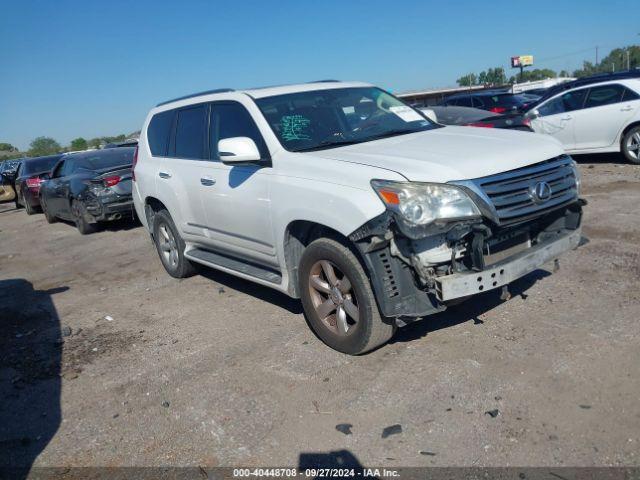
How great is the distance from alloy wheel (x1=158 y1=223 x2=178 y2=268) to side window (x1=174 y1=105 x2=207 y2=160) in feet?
3.43

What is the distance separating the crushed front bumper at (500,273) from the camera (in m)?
3.64

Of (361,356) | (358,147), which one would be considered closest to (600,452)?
(361,356)

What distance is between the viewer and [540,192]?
13.1ft

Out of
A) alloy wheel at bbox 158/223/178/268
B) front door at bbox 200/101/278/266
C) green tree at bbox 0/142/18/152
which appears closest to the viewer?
front door at bbox 200/101/278/266

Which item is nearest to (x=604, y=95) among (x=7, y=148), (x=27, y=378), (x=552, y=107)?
(x=552, y=107)

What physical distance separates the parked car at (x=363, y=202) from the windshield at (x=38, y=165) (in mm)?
12658

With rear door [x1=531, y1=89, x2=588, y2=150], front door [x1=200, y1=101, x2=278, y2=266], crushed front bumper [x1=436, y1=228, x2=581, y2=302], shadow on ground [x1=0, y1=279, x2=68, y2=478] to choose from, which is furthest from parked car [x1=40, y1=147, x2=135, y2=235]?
crushed front bumper [x1=436, y1=228, x2=581, y2=302]

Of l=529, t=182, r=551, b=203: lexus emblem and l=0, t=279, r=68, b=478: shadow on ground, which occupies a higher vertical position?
l=529, t=182, r=551, b=203: lexus emblem

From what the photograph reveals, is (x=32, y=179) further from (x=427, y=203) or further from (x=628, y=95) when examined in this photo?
(x=427, y=203)

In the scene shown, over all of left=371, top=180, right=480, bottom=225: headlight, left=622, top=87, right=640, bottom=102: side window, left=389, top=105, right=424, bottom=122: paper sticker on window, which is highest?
left=389, top=105, right=424, bottom=122: paper sticker on window

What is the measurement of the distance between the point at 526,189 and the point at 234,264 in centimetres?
274

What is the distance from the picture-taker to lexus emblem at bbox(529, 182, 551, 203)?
398cm

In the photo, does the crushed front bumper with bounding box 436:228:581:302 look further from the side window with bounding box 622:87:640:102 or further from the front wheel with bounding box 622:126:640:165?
the side window with bounding box 622:87:640:102

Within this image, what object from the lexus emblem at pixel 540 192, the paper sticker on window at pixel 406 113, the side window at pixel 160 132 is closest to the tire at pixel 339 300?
the lexus emblem at pixel 540 192
